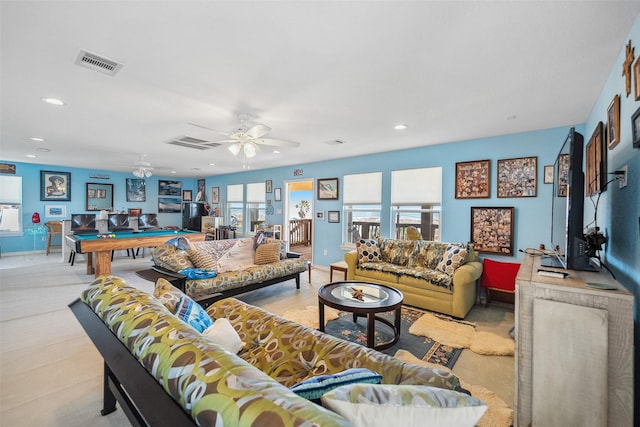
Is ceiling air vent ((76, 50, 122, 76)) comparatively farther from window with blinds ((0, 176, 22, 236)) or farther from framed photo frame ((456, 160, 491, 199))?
window with blinds ((0, 176, 22, 236))

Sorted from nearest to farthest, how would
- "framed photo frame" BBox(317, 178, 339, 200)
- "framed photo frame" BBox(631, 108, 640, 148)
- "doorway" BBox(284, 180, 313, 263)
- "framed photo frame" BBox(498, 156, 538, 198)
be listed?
1. "framed photo frame" BBox(631, 108, 640, 148)
2. "framed photo frame" BBox(498, 156, 538, 198)
3. "framed photo frame" BBox(317, 178, 339, 200)
4. "doorway" BBox(284, 180, 313, 263)

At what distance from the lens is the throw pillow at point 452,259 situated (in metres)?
3.58

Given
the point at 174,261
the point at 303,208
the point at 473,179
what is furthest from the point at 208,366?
the point at 303,208

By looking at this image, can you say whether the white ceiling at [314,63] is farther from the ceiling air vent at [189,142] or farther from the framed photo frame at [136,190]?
the framed photo frame at [136,190]

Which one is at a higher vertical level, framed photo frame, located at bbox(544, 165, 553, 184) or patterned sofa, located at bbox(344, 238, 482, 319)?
framed photo frame, located at bbox(544, 165, 553, 184)

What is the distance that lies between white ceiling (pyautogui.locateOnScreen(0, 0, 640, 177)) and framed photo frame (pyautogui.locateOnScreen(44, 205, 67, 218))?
522cm

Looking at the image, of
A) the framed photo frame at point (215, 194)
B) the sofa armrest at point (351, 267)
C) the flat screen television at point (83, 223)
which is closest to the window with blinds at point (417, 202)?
the sofa armrest at point (351, 267)

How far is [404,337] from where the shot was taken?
286cm

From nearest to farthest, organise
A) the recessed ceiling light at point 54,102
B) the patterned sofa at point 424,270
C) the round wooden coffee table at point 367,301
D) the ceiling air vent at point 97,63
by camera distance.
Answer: the ceiling air vent at point 97,63 < the round wooden coffee table at point 367,301 < the recessed ceiling light at point 54,102 < the patterned sofa at point 424,270

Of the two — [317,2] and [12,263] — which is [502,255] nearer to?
[317,2]

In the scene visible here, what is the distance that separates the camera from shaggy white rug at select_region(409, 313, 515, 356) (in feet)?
8.45

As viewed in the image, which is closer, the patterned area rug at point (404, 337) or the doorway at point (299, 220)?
the patterned area rug at point (404, 337)

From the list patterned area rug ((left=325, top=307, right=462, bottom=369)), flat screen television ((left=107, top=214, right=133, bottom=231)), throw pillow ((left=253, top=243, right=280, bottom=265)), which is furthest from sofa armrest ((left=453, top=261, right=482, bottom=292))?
flat screen television ((left=107, top=214, right=133, bottom=231))

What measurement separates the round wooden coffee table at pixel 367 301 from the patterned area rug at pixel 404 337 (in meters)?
0.11
